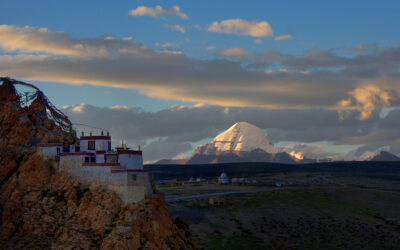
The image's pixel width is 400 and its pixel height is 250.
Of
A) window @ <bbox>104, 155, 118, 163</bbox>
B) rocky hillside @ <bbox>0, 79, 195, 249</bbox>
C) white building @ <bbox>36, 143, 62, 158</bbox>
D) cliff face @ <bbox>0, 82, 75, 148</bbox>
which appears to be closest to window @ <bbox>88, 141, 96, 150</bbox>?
window @ <bbox>104, 155, 118, 163</bbox>

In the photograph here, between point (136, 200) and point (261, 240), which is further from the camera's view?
point (261, 240)

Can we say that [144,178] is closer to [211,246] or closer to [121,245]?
[121,245]

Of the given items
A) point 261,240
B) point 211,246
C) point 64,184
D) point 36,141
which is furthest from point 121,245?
point 261,240

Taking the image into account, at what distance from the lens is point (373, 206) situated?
14350cm

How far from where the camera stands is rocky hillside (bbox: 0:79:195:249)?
201ft

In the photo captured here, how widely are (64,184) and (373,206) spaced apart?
10047 cm

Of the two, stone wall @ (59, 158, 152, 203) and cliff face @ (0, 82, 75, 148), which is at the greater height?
cliff face @ (0, 82, 75, 148)

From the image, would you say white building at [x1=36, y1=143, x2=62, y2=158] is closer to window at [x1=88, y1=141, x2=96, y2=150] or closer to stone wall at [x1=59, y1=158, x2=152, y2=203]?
stone wall at [x1=59, y1=158, x2=152, y2=203]

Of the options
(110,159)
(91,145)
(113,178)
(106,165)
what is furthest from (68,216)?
(91,145)

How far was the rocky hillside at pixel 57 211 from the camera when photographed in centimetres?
6134

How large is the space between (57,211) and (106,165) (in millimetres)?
7904

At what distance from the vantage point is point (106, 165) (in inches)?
2552

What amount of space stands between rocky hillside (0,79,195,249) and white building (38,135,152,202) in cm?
101

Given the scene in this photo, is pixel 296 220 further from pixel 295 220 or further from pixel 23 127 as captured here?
pixel 23 127
